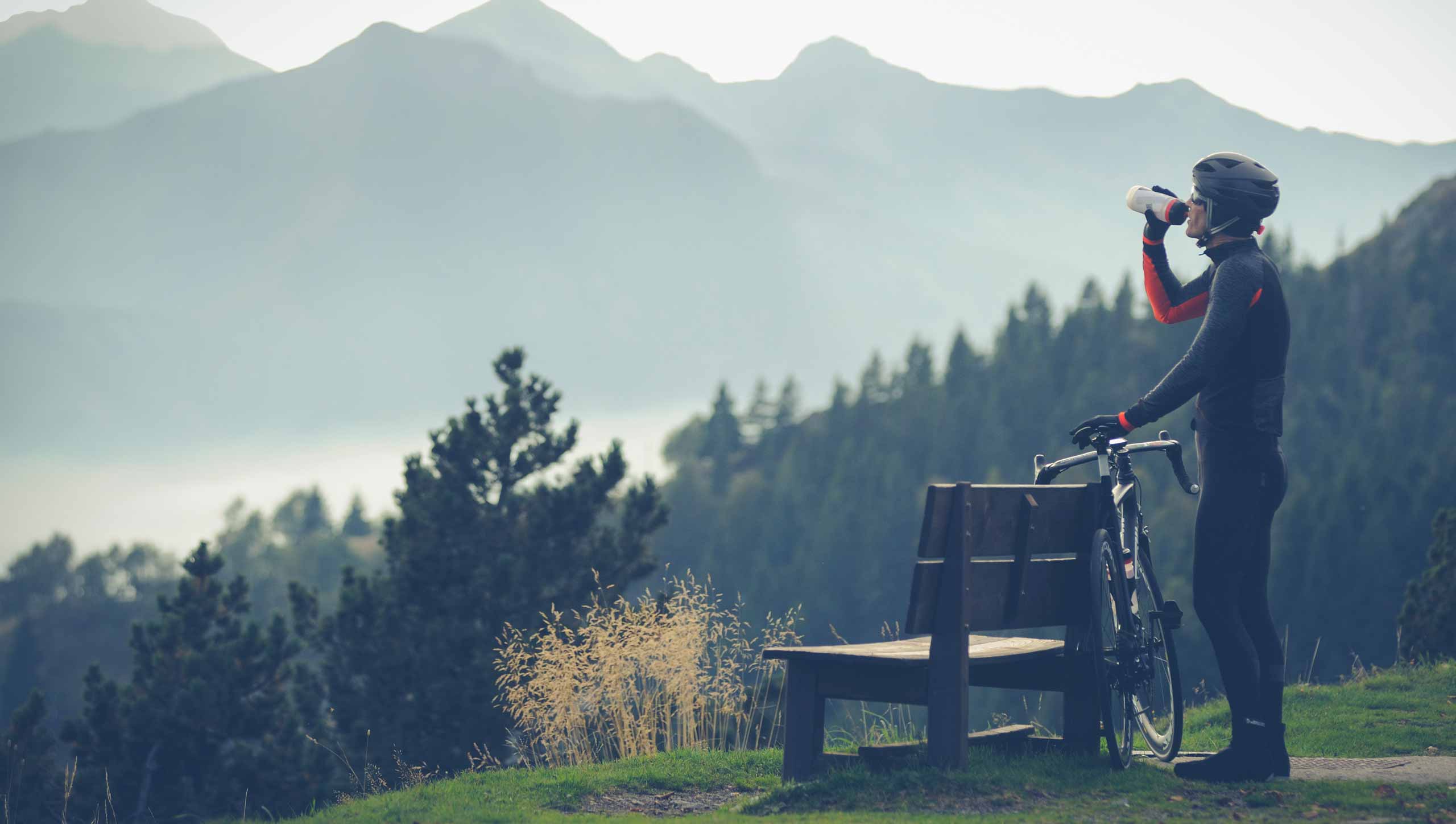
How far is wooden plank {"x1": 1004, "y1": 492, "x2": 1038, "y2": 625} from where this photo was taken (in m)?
5.52

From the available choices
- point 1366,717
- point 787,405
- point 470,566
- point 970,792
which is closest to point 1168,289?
point 970,792

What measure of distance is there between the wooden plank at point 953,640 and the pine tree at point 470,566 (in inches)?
745

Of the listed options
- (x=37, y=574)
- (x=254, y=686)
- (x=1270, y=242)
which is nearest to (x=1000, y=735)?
(x=254, y=686)

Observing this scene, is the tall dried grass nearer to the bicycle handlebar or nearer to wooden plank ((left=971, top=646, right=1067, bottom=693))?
wooden plank ((left=971, top=646, right=1067, bottom=693))

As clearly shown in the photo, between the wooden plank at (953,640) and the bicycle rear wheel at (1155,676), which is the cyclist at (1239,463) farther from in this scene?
the wooden plank at (953,640)

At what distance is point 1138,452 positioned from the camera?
5648mm

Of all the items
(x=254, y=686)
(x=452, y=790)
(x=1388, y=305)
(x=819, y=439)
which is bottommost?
(x=254, y=686)

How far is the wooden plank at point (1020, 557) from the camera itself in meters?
5.52

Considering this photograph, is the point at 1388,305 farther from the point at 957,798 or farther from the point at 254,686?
the point at 957,798

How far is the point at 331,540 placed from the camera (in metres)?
145

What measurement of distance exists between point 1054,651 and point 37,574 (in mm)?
174856

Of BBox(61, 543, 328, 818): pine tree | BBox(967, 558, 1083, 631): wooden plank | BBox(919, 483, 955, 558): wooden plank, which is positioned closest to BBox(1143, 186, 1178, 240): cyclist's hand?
BBox(967, 558, 1083, 631): wooden plank

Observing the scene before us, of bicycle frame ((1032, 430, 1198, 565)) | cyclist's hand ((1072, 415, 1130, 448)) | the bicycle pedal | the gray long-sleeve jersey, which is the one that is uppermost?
the gray long-sleeve jersey

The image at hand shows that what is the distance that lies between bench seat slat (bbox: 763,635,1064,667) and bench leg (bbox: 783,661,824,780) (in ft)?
0.31
